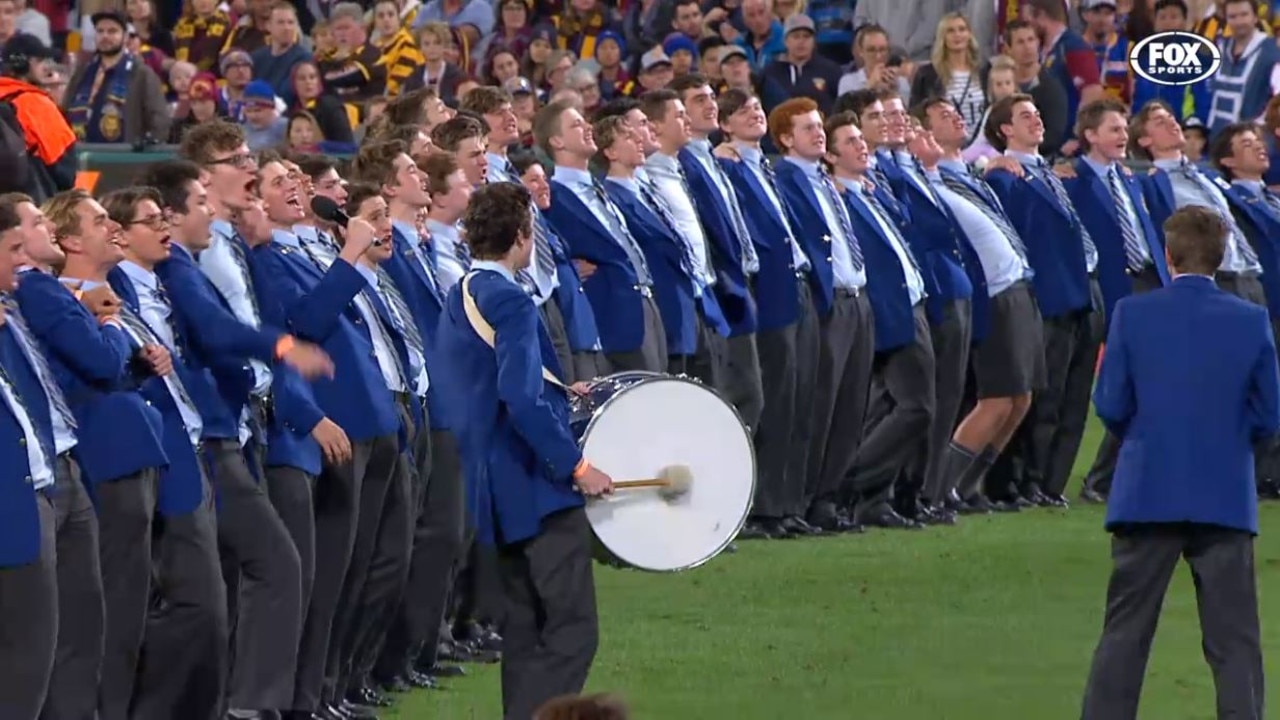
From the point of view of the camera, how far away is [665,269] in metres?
13.4

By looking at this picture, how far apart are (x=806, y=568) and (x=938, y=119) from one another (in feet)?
10.4

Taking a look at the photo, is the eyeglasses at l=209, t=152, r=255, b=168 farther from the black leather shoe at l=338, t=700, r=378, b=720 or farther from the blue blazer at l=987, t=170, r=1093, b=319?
the blue blazer at l=987, t=170, r=1093, b=319

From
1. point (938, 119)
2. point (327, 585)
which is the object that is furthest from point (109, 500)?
point (938, 119)

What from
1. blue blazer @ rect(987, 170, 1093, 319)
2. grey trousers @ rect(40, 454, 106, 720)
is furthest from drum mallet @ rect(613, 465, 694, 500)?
blue blazer @ rect(987, 170, 1093, 319)

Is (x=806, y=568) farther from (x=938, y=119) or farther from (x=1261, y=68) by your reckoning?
(x=1261, y=68)

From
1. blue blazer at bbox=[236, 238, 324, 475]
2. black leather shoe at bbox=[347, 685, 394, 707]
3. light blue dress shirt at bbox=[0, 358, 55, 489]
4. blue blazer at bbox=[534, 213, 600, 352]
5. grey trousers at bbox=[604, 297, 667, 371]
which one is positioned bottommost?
black leather shoe at bbox=[347, 685, 394, 707]

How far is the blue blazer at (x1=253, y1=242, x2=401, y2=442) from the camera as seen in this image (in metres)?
9.45

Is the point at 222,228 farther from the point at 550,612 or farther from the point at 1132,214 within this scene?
the point at 1132,214

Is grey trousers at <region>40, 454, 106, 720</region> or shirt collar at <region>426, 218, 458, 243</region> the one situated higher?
shirt collar at <region>426, 218, 458, 243</region>

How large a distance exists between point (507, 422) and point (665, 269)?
4.80 meters

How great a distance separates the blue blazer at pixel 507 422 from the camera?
8508 mm

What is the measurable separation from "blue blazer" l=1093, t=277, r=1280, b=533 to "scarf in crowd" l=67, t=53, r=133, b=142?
10123 mm

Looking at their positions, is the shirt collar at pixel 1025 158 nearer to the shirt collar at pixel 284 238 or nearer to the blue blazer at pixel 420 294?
the blue blazer at pixel 420 294

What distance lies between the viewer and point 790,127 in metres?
14.5
